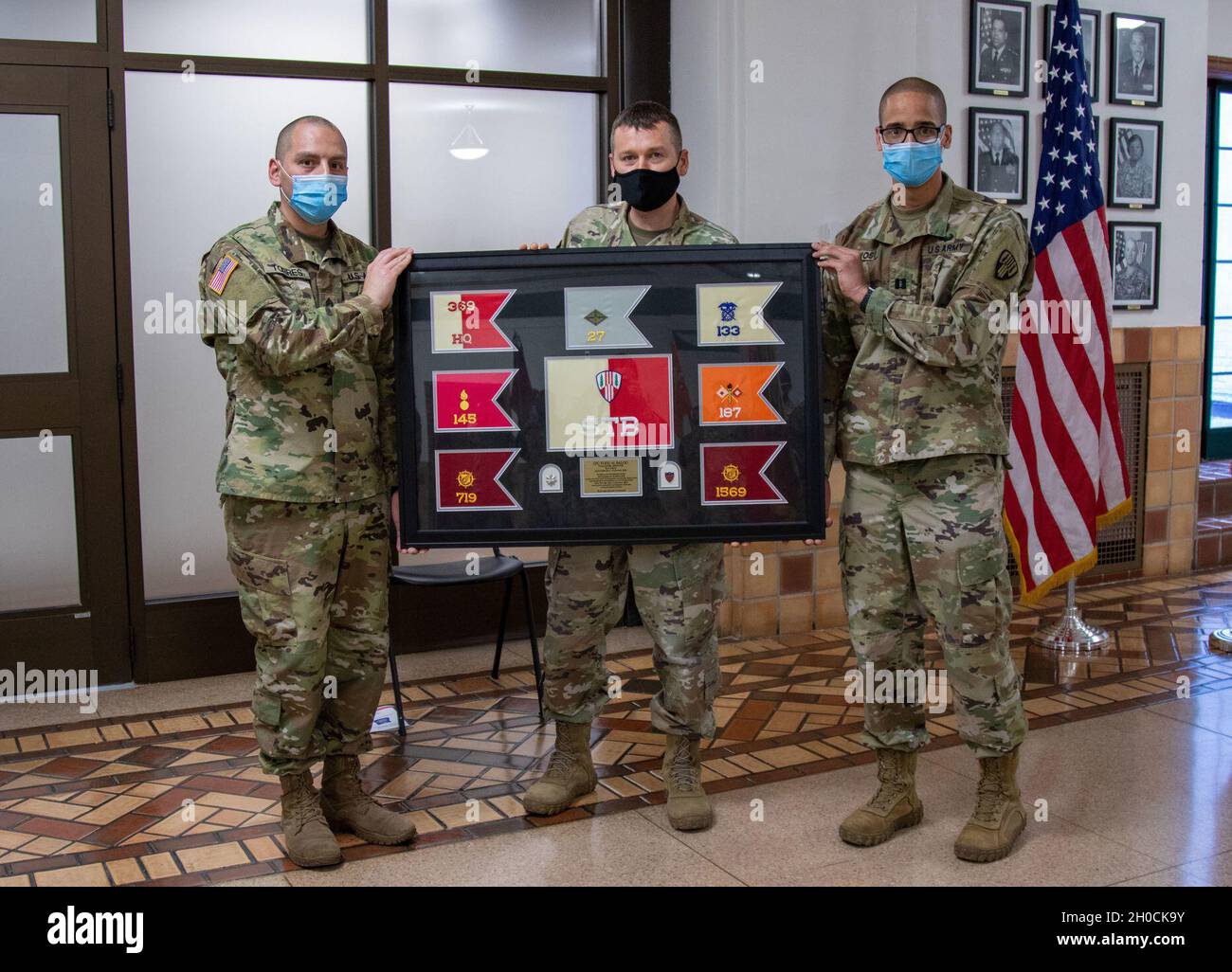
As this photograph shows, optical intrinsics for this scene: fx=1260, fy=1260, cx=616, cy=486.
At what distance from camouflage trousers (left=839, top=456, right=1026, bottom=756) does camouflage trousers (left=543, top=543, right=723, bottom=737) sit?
398mm

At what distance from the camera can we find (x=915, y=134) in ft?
10.2

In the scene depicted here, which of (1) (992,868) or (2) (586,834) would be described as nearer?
(1) (992,868)

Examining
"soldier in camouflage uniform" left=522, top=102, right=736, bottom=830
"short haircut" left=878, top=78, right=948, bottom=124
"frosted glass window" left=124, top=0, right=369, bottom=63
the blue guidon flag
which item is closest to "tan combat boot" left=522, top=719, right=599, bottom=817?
"soldier in camouflage uniform" left=522, top=102, right=736, bottom=830

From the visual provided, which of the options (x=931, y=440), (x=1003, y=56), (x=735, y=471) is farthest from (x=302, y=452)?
(x=1003, y=56)

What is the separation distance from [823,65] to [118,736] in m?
3.80

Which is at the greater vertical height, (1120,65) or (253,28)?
(1120,65)

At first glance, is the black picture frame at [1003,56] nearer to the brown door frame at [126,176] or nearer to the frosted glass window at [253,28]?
the brown door frame at [126,176]

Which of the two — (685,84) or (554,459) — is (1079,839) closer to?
(554,459)

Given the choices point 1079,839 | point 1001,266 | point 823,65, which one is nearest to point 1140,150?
point 823,65

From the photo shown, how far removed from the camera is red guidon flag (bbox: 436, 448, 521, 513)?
3.29 m

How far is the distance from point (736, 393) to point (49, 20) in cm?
Result: 298

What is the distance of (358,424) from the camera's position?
10.5ft

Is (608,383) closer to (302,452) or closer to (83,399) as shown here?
(302,452)

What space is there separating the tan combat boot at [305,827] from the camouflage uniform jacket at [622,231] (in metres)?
1.60
